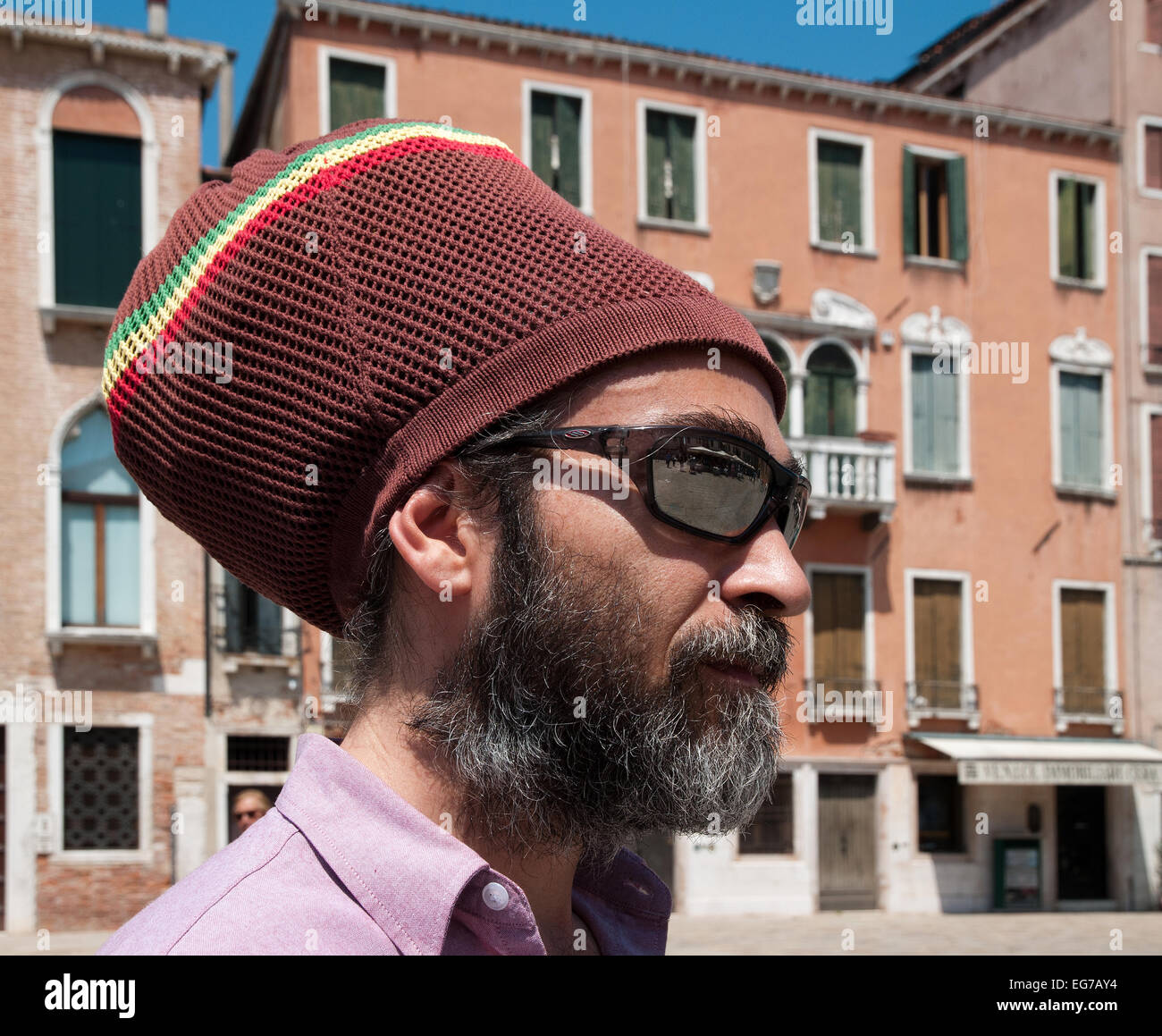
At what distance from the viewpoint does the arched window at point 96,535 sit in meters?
17.2

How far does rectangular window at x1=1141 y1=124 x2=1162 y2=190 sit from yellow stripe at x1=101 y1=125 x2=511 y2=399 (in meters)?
22.9

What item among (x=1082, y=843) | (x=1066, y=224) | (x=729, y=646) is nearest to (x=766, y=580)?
(x=729, y=646)

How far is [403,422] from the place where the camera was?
59.5 inches

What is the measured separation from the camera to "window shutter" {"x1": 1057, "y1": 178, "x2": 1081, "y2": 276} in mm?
22312

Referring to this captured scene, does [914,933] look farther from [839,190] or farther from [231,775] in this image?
[839,190]

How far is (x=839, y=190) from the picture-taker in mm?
21078

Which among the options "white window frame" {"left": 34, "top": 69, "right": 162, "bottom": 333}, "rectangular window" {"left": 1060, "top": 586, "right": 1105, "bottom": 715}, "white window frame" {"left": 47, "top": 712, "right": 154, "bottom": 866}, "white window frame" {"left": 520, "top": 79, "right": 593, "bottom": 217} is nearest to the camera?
"white window frame" {"left": 47, "top": 712, "right": 154, "bottom": 866}

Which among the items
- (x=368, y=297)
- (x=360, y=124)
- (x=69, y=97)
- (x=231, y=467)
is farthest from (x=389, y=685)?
(x=69, y=97)

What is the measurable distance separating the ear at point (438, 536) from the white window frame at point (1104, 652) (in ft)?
69.5

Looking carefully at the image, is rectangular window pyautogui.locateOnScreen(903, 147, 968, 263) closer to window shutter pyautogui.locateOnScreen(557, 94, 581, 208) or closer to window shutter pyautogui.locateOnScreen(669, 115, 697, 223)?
window shutter pyautogui.locateOnScreen(669, 115, 697, 223)

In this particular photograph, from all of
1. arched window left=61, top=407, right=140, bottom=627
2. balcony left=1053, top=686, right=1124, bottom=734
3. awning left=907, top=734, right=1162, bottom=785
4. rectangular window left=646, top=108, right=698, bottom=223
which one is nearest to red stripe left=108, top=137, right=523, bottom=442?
arched window left=61, top=407, right=140, bottom=627

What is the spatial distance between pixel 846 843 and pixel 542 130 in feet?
33.4

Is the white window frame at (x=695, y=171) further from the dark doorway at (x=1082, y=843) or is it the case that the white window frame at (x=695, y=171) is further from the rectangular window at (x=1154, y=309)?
the dark doorway at (x=1082, y=843)

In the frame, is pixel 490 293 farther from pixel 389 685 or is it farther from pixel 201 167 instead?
pixel 201 167
